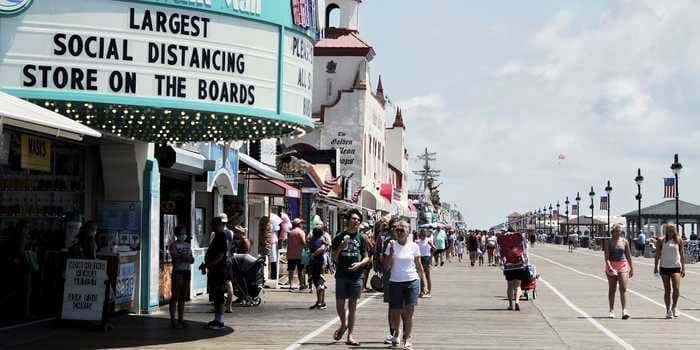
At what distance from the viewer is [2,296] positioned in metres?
17.8

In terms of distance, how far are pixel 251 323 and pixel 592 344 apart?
19.1 feet

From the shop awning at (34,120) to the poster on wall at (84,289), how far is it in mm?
3517

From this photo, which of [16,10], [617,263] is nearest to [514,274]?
[617,263]

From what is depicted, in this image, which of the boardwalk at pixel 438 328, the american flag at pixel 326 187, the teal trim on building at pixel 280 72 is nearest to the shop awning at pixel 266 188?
the boardwalk at pixel 438 328

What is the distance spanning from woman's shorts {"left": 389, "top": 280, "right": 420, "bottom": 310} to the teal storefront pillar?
6.07m

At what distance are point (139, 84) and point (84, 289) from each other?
3.67 meters

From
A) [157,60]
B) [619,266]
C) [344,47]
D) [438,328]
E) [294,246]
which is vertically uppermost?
[344,47]

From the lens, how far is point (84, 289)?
16.0m

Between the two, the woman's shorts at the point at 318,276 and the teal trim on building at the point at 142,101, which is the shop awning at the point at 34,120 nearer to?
the teal trim on building at the point at 142,101

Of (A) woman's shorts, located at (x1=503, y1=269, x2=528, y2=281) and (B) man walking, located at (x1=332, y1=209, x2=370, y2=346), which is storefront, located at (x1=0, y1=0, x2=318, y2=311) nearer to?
(B) man walking, located at (x1=332, y1=209, x2=370, y2=346)

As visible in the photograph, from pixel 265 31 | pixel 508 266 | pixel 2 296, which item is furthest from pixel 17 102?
pixel 508 266

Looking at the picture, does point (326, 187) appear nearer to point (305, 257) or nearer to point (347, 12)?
point (305, 257)

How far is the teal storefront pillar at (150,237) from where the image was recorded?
18938 mm

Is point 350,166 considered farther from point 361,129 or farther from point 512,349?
point 512,349
